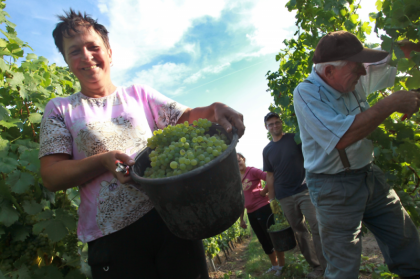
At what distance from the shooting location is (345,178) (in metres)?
1.85

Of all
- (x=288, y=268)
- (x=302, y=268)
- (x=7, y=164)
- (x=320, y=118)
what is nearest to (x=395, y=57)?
(x=320, y=118)

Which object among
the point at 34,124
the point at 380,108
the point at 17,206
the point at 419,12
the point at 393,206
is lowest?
the point at 393,206

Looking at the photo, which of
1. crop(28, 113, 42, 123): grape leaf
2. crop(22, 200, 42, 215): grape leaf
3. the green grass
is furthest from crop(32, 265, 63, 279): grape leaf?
the green grass

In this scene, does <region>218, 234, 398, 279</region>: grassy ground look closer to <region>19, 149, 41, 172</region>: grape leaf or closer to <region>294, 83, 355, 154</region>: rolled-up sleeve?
<region>294, 83, 355, 154</region>: rolled-up sleeve

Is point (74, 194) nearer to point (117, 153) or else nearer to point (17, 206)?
point (17, 206)

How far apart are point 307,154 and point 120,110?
1379 millimetres

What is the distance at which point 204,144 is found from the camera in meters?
1.14

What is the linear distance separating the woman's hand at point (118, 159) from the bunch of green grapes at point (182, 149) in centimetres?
9

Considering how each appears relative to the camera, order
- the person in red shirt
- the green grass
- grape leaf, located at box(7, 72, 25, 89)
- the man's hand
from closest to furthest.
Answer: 1. the man's hand
2. grape leaf, located at box(7, 72, 25, 89)
3. the green grass
4. the person in red shirt

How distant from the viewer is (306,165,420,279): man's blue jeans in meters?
1.82

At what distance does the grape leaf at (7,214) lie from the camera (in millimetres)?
1787

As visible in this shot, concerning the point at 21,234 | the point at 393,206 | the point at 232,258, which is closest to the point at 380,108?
the point at 393,206

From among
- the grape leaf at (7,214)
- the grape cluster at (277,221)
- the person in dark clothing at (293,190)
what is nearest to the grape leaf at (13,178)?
the grape leaf at (7,214)

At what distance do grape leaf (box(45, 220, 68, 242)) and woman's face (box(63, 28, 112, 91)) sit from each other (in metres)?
0.97
